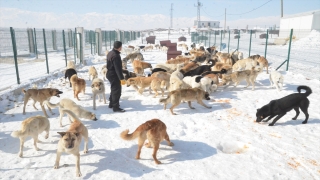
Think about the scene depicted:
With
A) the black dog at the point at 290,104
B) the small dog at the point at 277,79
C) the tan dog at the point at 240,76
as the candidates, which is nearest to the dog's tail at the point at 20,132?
the black dog at the point at 290,104

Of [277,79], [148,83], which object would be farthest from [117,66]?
[277,79]

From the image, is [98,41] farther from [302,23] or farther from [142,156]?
[302,23]

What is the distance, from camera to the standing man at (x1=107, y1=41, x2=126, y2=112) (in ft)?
22.0

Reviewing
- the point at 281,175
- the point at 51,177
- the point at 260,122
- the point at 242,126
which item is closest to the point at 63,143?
the point at 51,177

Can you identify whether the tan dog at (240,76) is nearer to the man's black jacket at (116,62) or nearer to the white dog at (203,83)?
the white dog at (203,83)

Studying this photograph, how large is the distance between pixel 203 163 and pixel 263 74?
966 cm

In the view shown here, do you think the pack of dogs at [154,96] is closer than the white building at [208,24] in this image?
Yes

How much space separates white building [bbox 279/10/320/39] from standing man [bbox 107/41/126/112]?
2715 cm

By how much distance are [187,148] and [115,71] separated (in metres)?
3.33

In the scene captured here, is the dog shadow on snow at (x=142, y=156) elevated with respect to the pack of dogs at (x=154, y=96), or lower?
lower

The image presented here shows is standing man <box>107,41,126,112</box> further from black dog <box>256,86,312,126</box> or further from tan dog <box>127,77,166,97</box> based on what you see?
black dog <box>256,86,312,126</box>

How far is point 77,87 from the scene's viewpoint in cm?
814

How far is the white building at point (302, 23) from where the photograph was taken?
3132 centimetres

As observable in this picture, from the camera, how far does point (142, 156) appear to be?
457 centimetres
